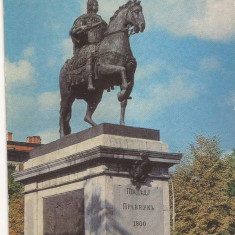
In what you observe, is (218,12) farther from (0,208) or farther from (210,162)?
(210,162)

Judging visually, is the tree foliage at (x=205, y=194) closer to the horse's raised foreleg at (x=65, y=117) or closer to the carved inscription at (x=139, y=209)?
the horse's raised foreleg at (x=65, y=117)

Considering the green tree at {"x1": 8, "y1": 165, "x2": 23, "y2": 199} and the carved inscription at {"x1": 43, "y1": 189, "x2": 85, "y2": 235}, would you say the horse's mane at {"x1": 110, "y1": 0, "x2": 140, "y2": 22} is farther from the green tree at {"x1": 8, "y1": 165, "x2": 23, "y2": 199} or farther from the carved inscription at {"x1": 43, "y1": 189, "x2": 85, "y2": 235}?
the green tree at {"x1": 8, "y1": 165, "x2": 23, "y2": 199}

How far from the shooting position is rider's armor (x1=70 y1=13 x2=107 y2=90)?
15429mm

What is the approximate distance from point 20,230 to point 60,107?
21.8m

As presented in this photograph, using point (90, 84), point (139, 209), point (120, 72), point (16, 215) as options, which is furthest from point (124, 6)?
point (16, 215)

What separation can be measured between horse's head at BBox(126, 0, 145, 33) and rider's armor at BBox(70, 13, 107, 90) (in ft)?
3.08

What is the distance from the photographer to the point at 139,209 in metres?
13.9

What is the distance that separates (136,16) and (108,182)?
405 cm

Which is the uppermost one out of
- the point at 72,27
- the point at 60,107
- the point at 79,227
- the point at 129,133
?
the point at 72,27

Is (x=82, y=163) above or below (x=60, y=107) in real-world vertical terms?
below

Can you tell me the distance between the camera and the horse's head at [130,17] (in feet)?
48.3

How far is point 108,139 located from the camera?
13727 millimetres

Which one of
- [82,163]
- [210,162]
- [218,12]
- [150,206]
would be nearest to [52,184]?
[82,163]

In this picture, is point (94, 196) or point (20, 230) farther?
point (20, 230)
